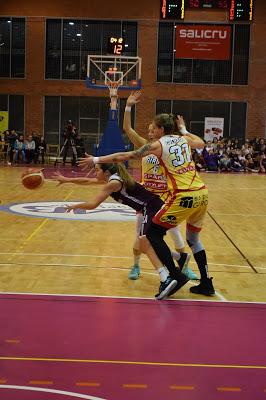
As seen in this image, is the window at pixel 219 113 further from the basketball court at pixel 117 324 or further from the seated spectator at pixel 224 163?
the basketball court at pixel 117 324

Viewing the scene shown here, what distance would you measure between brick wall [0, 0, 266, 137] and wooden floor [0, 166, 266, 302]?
1755cm

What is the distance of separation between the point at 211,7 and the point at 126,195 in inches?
1015

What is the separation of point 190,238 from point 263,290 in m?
1.01

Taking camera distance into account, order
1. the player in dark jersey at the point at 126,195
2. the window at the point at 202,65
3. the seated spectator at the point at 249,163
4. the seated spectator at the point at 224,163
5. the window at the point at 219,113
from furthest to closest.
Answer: the window at the point at 219,113
the window at the point at 202,65
the seated spectator at the point at 249,163
the seated spectator at the point at 224,163
the player in dark jersey at the point at 126,195

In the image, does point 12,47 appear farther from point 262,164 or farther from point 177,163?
point 177,163

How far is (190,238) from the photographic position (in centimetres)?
627

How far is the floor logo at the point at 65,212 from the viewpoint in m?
11.5

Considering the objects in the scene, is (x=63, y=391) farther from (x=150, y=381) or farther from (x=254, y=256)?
(x=254, y=256)

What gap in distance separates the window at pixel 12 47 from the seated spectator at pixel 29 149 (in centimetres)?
557

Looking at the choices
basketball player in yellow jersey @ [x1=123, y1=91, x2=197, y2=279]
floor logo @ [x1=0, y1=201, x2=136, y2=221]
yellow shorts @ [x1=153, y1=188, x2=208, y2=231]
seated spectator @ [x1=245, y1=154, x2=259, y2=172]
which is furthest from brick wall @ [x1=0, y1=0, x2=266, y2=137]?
yellow shorts @ [x1=153, y1=188, x2=208, y2=231]

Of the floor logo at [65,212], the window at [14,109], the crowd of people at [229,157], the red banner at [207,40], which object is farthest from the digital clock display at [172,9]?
the floor logo at [65,212]

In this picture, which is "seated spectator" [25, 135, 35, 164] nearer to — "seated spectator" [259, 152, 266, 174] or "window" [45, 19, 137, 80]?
"window" [45, 19, 137, 80]

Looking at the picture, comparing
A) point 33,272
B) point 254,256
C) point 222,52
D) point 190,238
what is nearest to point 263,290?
point 190,238

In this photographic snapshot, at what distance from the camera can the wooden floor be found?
6.32 m
